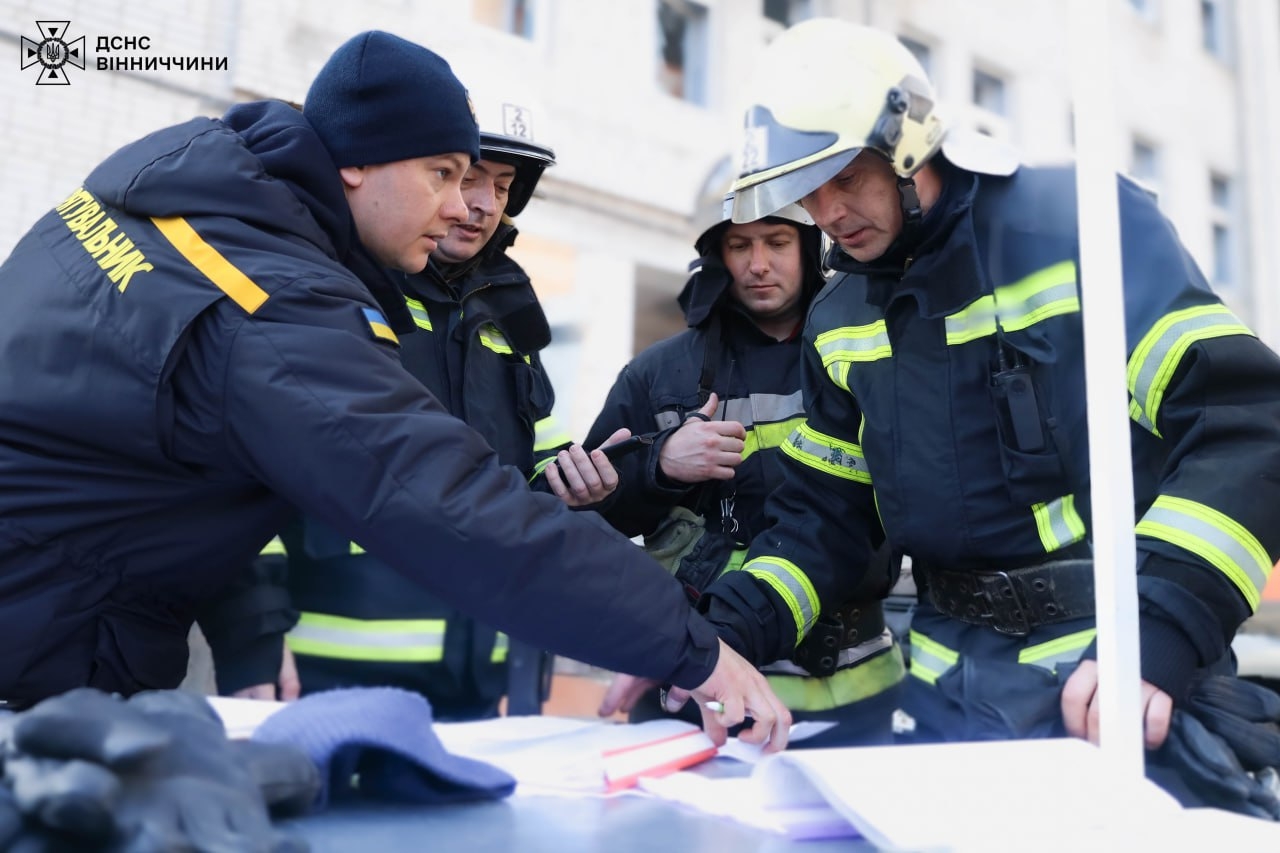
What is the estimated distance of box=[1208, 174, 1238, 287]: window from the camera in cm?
1043

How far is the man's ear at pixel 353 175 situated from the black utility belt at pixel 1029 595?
1.08 meters

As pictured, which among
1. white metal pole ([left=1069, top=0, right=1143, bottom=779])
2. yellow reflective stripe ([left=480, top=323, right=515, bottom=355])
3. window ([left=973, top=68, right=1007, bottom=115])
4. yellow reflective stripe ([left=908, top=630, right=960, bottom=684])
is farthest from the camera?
window ([left=973, top=68, right=1007, bottom=115])

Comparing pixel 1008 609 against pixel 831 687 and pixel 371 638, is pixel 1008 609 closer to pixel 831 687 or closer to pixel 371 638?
pixel 831 687

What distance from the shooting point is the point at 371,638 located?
7.43 ft

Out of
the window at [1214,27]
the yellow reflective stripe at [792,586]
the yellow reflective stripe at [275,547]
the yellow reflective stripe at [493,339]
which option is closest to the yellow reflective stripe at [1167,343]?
the yellow reflective stripe at [792,586]

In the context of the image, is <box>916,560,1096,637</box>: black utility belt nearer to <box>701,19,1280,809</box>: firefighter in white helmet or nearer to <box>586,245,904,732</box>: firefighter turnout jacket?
<box>701,19,1280,809</box>: firefighter in white helmet

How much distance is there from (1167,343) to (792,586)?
0.71 m

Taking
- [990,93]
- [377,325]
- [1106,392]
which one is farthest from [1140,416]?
[990,93]

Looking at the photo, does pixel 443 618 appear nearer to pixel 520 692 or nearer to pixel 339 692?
pixel 520 692

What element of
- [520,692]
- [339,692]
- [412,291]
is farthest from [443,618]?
[339,692]

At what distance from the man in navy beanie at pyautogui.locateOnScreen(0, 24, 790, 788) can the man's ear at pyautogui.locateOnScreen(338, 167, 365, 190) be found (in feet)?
0.37

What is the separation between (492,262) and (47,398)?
118 cm

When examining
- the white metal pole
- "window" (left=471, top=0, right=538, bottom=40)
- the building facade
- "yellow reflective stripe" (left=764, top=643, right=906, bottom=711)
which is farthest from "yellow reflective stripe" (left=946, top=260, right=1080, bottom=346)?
"window" (left=471, top=0, right=538, bottom=40)

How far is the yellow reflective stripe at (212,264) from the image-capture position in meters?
1.28
